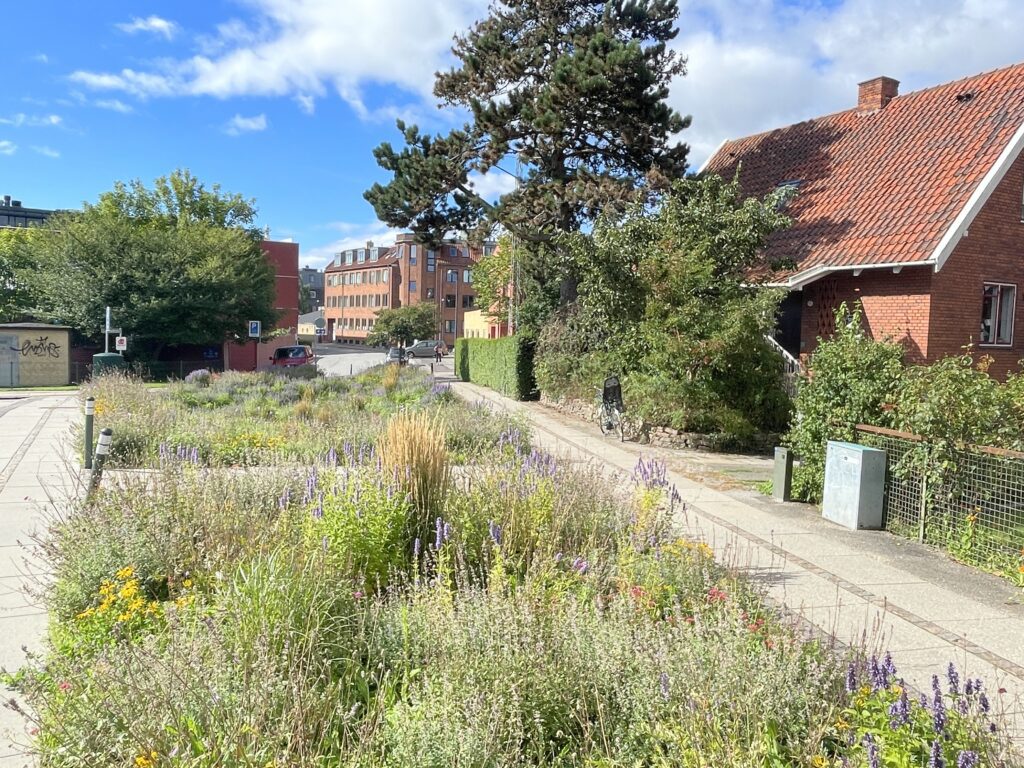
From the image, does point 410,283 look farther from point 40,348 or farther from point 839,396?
point 839,396

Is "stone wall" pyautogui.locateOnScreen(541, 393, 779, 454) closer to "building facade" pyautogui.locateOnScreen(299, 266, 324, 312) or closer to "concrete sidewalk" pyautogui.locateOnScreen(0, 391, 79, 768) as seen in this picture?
"concrete sidewalk" pyautogui.locateOnScreen(0, 391, 79, 768)

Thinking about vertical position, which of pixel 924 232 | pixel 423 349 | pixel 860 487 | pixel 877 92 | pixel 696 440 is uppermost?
pixel 877 92

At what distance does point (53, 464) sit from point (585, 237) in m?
10.4

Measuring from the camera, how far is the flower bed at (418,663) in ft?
9.14

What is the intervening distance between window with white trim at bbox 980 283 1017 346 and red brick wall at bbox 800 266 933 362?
208cm

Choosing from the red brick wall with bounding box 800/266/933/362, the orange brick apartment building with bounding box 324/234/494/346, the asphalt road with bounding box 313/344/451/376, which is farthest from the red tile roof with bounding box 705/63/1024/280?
the orange brick apartment building with bounding box 324/234/494/346

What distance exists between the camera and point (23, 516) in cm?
763

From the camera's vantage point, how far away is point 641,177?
2102 cm

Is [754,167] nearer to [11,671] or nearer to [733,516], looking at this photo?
[733,516]

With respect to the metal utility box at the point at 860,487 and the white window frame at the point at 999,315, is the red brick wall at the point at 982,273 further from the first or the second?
the metal utility box at the point at 860,487

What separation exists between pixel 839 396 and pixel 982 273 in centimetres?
1084

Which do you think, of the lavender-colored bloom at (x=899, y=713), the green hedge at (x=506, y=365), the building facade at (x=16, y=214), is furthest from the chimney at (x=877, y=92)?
the building facade at (x=16, y=214)

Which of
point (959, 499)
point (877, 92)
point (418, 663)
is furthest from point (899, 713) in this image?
point (877, 92)

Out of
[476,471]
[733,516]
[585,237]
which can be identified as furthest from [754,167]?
[476,471]
